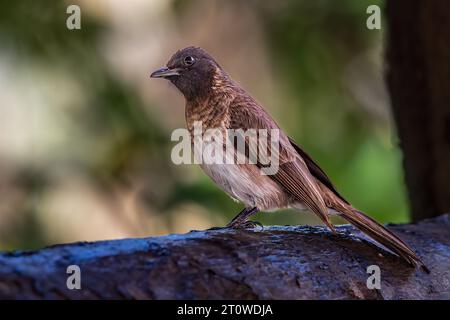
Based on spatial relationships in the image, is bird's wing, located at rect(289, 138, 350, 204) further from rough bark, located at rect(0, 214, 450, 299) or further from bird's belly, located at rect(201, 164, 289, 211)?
rough bark, located at rect(0, 214, 450, 299)

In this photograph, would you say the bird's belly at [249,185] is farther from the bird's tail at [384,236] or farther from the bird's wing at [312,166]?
the bird's tail at [384,236]

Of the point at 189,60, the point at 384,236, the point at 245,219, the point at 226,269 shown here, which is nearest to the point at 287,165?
the point at 245,219

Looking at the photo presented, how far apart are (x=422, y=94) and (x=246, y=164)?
5.02 feet

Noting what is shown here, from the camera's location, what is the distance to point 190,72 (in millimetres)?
4008

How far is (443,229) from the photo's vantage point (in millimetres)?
3584

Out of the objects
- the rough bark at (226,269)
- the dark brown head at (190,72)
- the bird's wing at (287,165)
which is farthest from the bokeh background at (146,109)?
the rough bark at (226,269)

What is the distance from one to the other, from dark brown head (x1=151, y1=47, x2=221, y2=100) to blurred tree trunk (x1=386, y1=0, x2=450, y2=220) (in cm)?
137

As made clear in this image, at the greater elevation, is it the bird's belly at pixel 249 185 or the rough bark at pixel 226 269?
the bird's belly at pixel 249 185

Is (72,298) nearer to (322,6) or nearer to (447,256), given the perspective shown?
(447,256)

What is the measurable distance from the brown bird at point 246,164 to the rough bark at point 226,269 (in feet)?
1.28

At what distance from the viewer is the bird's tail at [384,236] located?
2996 mm

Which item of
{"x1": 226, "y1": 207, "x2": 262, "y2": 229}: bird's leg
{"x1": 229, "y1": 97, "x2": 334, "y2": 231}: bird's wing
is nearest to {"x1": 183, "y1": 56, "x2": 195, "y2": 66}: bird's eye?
{"x1": 229, "y1": 97, "x2": 334, "y2": 231}: bird's wing

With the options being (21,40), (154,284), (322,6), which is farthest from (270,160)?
(322,6)
